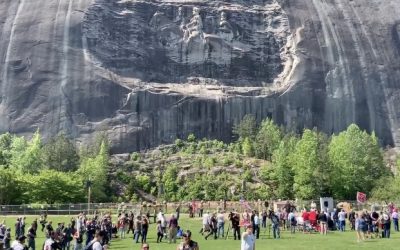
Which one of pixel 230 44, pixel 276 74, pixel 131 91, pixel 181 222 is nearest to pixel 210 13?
pixel 230 44

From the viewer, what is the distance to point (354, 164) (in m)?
75.5

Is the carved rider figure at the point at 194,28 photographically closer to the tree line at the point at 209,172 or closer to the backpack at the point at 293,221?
the tree line at the point at 209,172

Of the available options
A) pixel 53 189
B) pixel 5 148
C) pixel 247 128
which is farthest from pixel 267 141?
pixel 5 148

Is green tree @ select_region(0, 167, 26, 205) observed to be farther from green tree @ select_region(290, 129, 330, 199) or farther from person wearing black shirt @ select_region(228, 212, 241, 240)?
person wearing black shirt @ select_region(228, 212, 241, 240)

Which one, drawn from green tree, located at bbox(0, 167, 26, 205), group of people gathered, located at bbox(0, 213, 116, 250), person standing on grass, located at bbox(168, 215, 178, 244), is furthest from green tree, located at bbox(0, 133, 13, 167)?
person standing on grass, located at bbox(168, 215, 178, 244)

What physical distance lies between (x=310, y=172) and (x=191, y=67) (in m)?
43.2

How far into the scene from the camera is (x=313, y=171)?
229 ft

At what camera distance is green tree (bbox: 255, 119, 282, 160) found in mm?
87938

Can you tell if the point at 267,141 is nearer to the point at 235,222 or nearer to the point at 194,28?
the point at 194,28

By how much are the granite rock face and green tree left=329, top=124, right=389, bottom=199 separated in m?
21.0

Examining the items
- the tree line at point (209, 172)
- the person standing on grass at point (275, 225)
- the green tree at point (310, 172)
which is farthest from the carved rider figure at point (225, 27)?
the person standing on grass at point (275, 225)

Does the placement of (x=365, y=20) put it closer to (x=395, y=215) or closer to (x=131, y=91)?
(x=131, y=91)

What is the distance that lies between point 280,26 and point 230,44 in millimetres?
10976

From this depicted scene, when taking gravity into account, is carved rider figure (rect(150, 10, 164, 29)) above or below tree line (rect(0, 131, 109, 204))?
above
